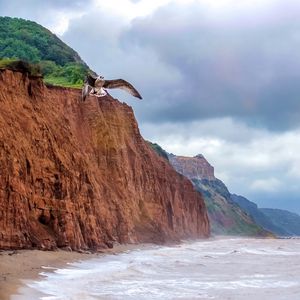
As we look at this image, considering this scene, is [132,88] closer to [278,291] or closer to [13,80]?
[278,291]

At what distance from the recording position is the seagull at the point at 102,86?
12.8 m

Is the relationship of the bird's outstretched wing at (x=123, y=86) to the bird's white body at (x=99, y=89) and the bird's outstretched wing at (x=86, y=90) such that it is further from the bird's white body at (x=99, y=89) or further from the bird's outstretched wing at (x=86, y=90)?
the bird's outstretched wing at (x=86, y=90)

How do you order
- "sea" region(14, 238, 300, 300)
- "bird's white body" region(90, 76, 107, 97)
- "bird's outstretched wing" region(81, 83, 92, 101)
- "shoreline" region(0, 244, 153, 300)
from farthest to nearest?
"sea" region(14, 238, 300, 300) → "shoreline" region(0, 244, 153, 300) → "bird's white body" region(90, 76, 107, 97) → "bird's outstretched wing" region(81, 83, 92, 101)

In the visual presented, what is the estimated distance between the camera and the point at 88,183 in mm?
49719

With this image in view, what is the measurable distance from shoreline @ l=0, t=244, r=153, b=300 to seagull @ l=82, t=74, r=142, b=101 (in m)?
8.13

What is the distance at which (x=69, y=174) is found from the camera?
43.8 metres

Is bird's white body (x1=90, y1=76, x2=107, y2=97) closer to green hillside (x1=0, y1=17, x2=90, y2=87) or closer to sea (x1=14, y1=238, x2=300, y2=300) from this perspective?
sea (x1=14, y1=238, x2=300, y2=300)

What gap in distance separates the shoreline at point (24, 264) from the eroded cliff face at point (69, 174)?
4.11 ft

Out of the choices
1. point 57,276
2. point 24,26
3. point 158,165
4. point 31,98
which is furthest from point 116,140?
point 24,26

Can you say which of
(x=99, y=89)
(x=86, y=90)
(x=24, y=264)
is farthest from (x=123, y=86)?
(x=24, y=264)

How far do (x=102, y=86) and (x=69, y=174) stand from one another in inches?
1214

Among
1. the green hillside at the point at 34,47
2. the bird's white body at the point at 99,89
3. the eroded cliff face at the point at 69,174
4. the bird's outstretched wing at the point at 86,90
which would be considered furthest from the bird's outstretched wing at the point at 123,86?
the green hillside at the point at 34,47

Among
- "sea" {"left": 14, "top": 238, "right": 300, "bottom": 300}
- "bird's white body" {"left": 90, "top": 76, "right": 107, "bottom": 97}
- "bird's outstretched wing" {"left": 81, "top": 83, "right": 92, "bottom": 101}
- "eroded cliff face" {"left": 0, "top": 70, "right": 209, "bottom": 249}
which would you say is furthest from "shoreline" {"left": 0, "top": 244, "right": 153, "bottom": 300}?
"bird's white body" {"left": 90, "top": 76, "right": 107, "bottom": 97}

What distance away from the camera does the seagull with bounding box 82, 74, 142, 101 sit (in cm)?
1279
